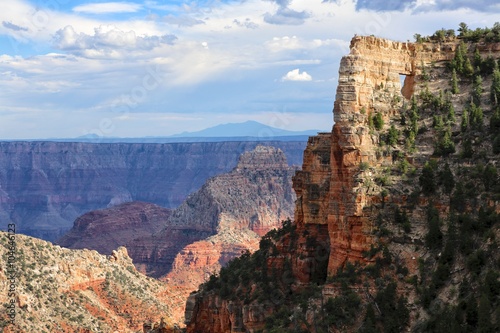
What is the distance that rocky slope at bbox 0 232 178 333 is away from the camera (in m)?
95.4

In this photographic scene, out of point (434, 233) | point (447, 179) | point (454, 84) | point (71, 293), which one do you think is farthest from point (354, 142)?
point (71, 293)

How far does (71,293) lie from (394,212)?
5867 centimetres

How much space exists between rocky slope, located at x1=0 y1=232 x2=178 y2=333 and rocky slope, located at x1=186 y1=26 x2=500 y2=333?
28.7 metres

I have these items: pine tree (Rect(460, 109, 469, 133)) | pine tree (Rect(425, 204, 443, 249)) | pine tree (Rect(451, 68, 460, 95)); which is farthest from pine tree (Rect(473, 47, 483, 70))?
pine tree (Rect(425, 204, 443, 249))

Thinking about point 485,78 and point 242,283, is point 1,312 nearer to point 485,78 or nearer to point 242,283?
point 242,283

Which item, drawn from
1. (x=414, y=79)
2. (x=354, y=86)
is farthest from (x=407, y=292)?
(x=414, y=79)

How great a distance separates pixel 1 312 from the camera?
91.8 metres

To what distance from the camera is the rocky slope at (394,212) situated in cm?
5041

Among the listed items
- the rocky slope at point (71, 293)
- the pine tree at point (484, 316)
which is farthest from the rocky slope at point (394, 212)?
the rocky slope at point (71, 293)

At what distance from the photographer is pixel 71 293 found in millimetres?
106875

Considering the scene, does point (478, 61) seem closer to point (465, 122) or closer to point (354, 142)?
point (465, 122)

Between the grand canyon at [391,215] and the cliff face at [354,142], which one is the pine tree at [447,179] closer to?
the grand canyon at [391,215]

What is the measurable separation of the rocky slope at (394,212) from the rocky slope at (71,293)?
28.7 meters

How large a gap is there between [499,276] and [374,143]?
16.0m
